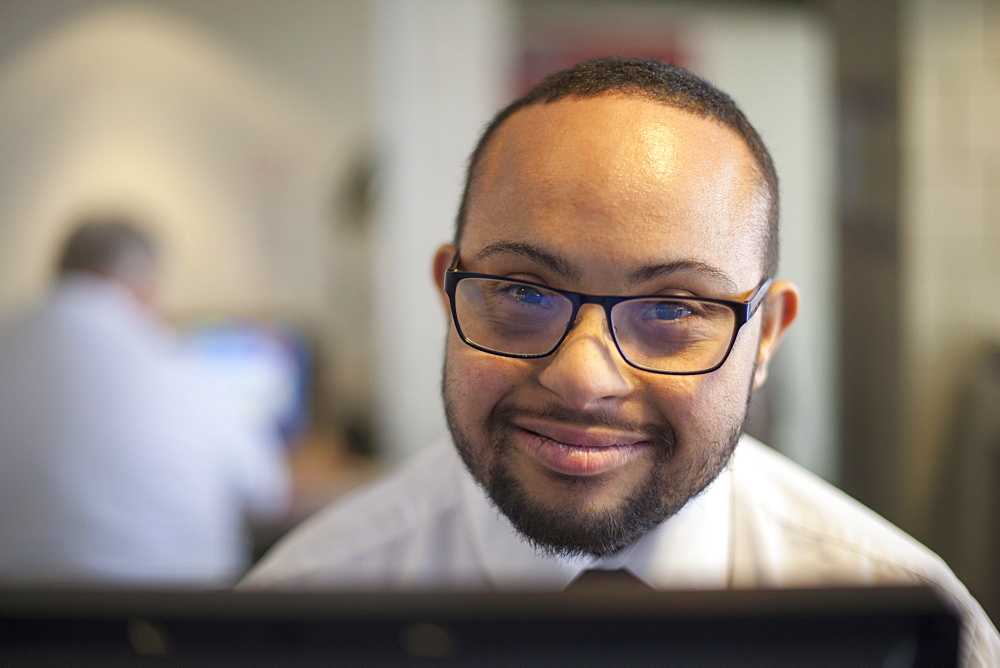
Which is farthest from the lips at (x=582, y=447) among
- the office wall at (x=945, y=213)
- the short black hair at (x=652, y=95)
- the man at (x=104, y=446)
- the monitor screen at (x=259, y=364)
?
the monitor screen at (x=259, y=364)

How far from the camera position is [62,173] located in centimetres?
317

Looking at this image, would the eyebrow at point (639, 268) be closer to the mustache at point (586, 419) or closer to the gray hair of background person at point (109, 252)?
the mustache at point (586, 419)

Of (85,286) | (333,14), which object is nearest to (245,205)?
(333,14)

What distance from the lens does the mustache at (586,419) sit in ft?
2.19

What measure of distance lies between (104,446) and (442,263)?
1.39 meters

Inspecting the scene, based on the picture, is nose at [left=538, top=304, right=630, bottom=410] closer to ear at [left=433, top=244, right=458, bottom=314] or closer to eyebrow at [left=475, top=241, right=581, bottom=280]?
eyebrow at [left=475, top=241, right=581, bottom=280]

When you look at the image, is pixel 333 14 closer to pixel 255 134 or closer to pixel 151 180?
pixel 255 134

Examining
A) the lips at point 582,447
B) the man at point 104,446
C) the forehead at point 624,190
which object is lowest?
the man at point 104,446

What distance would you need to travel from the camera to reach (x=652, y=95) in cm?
72

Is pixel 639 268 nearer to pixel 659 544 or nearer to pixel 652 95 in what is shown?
pixel 652 95

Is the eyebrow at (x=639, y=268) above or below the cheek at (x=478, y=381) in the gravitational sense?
above

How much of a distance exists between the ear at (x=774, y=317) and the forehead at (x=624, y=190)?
0.10 metres

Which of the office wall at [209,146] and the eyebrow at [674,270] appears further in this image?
the office wall at [209,146]

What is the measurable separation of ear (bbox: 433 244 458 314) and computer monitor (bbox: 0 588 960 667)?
0.47 meters
